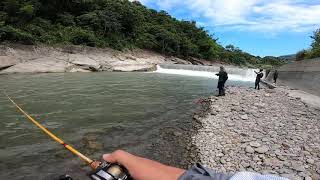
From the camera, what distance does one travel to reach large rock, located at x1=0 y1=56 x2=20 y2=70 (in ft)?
93.5

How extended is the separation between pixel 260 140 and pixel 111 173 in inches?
296

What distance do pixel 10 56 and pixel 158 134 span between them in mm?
25260

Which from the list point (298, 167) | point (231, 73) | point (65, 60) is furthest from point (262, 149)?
point (231, 73)

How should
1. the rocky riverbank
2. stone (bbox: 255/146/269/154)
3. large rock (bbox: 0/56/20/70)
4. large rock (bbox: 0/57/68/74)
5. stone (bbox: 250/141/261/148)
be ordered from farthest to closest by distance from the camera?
large rock (bbox: 0/57/68/74), large rock (bbox: 0/56/20/70), stone (bbox: 250/141/261/148), stone (bbox: 255/146/269/154), the rocky riverbank

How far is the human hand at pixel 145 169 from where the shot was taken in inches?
83.1

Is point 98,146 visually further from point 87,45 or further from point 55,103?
point 87,45

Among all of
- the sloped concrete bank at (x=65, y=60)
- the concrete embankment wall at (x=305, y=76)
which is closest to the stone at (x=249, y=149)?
the concrete embankment wall at (x=305, y=76)

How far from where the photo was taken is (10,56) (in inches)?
1171

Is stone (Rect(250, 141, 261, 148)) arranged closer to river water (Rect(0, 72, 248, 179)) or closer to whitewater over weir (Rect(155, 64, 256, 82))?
river water (Rect(0, 72, 248, 179))

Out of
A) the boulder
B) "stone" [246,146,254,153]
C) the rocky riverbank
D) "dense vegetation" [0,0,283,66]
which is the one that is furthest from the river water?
"dense vegetation" [0,0,283,66]

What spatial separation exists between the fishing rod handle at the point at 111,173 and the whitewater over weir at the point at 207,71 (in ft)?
114

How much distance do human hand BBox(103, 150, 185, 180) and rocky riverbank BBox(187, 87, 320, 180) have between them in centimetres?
503

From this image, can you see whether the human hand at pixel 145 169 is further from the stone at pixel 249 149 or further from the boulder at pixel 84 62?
the boulder at pixel 84 62

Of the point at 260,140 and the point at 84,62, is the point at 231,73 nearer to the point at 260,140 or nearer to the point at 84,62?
the point at 84,62
